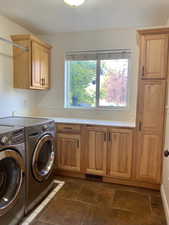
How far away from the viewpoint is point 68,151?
2814 millimetres

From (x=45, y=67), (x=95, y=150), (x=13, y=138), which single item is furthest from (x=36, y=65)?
(x=95, y=150)

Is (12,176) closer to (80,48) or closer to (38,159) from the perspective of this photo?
(38,159)

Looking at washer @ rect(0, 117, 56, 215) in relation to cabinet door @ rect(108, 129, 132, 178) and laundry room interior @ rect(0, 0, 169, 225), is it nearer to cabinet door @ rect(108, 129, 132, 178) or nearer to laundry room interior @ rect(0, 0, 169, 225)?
laundry room interior @ rect(0, 0, 169, 225)

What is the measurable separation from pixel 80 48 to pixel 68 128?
153 cm

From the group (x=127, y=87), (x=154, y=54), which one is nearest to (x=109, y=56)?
(x=127, y=87)

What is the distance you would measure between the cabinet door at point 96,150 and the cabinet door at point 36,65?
118 cm

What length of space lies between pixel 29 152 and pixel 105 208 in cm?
116

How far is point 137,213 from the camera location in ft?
6.59

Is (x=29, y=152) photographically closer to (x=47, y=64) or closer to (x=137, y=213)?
(x=137, y=213)

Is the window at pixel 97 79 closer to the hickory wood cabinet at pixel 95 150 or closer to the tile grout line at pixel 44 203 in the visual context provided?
the hickory wood cabinet at pixel 95 150

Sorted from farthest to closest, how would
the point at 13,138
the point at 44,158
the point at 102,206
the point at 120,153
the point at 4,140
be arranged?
the point at 120,153, the point at 44,158, the point at 102,206, the point at 13,138, the point at 4,140

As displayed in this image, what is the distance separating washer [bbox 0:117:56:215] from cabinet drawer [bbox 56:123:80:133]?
0.36 m

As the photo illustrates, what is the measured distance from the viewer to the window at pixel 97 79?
304cm

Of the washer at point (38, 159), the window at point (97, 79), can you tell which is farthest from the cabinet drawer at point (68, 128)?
the window at point (97, 79)
